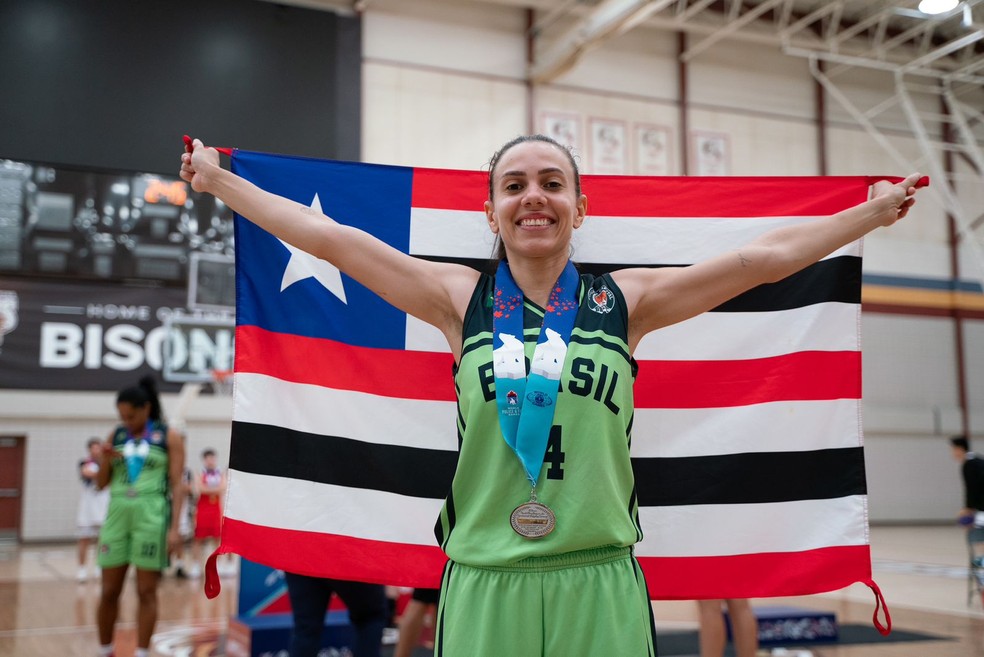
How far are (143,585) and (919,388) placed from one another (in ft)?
56.1

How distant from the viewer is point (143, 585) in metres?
5.21

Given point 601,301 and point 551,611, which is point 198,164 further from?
point 551,611

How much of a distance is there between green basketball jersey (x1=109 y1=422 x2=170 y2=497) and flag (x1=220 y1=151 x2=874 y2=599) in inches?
102

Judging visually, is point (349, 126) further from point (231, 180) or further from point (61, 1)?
point (231, 180)

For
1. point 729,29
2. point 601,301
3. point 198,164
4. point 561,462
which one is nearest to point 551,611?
point 561,462

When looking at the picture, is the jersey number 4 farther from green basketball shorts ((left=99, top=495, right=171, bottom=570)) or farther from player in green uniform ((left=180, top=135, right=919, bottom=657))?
green basketball shorts ((left=99, top=495, right=171, bottom=570))

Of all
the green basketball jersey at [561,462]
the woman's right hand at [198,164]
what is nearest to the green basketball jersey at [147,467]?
the woman's right hand at [198,164]

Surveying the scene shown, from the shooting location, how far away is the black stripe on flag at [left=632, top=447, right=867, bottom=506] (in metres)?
3.30

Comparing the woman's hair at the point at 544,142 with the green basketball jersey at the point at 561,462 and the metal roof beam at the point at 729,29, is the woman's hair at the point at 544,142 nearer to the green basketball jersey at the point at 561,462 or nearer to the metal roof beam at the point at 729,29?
the green basketball jersey at the point at 561,462

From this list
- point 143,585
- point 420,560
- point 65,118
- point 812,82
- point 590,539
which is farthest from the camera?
point 812,82

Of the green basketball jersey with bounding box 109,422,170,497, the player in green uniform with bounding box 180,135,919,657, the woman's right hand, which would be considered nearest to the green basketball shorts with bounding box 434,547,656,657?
the player in green uniform with bounding box 180,135,919,657

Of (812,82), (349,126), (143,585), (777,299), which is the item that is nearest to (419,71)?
(349,126)

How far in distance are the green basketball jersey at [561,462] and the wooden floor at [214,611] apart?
4.89 meters

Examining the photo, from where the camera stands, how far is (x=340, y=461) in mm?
3217
